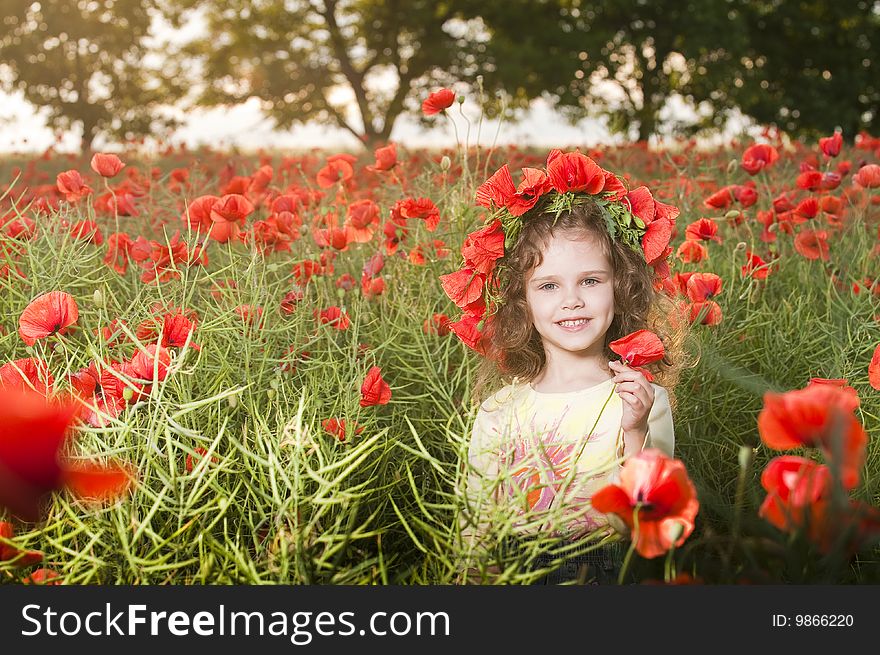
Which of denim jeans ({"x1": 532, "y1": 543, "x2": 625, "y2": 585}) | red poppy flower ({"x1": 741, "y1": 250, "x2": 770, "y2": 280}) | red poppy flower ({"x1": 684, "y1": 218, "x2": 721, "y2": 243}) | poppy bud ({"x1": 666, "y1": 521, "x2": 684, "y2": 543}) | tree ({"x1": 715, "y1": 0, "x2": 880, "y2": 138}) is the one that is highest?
tree ({"x1": 715, "y1": 0, "x2": 880, "y2": 138})

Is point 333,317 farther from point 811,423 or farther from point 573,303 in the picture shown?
point 811,423

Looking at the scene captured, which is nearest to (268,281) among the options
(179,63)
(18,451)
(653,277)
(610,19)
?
(653,277)

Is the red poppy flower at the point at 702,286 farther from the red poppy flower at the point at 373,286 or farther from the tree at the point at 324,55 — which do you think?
the tree at the point at 324,55

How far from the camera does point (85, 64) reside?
45.7 feet

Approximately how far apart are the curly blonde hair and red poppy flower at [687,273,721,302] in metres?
0.07

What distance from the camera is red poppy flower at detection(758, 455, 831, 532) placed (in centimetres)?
81

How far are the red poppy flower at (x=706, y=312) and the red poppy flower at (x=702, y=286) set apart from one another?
0.04 feet

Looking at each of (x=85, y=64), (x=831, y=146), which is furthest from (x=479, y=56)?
(x=831, y=146)

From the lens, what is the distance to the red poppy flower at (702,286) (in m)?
1.66

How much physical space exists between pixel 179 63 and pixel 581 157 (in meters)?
13.4

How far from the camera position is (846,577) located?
4.47 feet

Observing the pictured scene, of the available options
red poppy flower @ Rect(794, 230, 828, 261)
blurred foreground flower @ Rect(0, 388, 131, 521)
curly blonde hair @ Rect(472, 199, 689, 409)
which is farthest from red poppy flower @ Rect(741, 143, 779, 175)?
blurred foreground flower @ Rect(0, 388, 131, 521)

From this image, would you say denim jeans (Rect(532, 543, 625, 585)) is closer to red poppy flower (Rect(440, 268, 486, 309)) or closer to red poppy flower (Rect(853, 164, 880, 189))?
red poppy flower (Rect(440, 268, 486, 309))

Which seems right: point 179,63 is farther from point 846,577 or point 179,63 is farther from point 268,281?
point 846,577
